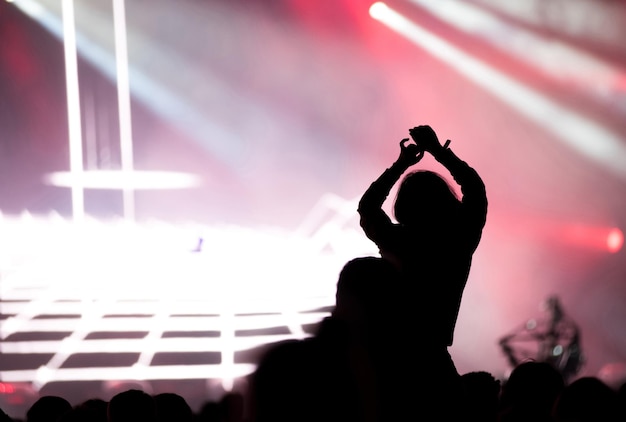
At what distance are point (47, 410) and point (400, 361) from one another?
3.25ft

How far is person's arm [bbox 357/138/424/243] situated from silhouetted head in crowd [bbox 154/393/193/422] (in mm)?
646

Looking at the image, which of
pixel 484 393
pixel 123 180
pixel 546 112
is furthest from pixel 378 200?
pixel 546 112

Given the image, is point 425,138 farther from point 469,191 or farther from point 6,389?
point 6,389

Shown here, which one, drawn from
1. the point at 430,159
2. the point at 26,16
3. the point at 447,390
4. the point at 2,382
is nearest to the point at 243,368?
the point at 2,382

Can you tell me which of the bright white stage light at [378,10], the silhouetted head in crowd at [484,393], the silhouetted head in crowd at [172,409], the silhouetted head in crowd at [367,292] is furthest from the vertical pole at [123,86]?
the silhouetted head in crowd at [367,292]

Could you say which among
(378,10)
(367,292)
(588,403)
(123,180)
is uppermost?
(378,10)


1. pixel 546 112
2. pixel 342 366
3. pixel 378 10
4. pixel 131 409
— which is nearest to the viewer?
pixel 342 366

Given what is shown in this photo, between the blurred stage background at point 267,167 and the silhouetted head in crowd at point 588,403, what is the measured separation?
341 centimetres

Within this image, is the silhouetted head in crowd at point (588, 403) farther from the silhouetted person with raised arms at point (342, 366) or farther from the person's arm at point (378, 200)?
the person's arm at point (378, 200)

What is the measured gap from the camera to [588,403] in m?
1.23

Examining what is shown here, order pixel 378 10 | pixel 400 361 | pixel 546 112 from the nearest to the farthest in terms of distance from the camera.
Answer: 1. pixel 400 361
2. pixel 378 10
3. pixel 546 112

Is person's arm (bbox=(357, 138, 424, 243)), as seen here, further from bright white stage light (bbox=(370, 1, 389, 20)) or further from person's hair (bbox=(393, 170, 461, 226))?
bright white stage light (bbox=(370, 1, 389, 20))

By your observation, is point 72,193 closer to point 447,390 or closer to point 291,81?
point 291,81

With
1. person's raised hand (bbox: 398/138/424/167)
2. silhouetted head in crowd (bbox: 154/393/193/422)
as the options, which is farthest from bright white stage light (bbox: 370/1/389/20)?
silhouetted head in crowd (bbox: 154/393/193/422)
